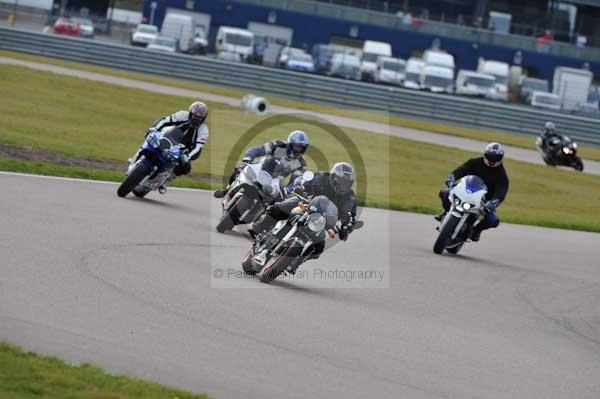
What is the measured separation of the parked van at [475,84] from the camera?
181ft

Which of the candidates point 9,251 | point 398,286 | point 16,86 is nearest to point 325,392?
point 9,251

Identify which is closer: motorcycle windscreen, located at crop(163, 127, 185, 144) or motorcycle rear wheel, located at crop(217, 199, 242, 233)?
motorcycle rear wheel, located at crop(217, 199, 242, 233)

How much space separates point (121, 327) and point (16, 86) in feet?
80.3

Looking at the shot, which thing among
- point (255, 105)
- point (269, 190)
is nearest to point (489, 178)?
point (269, 190)

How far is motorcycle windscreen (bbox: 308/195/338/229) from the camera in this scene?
1162cm

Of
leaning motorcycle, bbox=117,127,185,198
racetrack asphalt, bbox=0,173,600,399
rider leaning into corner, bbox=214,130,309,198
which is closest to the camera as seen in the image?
racetrack asphalt, bbox=0,173,600,399

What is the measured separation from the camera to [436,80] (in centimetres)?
5397

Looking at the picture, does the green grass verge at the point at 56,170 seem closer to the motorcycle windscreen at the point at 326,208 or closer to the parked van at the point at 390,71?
the motorcycle windscreen at the point at 326,208

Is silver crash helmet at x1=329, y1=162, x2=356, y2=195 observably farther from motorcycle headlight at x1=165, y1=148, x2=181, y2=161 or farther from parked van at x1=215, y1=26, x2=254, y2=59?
parked van at x1=215, y1=26, x2=254, y2=59

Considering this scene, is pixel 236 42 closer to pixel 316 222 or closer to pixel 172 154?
pixel 172 154

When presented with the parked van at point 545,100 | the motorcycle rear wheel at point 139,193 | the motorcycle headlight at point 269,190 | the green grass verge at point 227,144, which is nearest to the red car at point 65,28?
the green grass verge at point 227,144

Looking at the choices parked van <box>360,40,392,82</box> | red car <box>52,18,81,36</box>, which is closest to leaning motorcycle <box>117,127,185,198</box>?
parked van <box>360,40,392,82</box>

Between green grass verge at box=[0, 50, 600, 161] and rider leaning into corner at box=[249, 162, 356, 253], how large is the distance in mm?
26850

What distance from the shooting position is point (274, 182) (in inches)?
590
